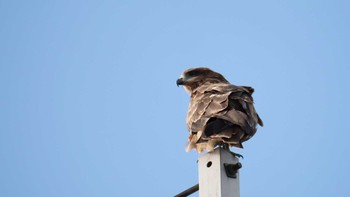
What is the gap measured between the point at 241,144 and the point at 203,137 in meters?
0.51

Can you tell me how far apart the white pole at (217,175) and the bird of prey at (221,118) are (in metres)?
0.77

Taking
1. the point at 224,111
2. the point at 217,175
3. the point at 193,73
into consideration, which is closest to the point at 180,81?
the point at 193,73

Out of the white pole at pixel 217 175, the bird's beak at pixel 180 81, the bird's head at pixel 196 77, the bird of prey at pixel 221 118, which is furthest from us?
the bird's beak at pixel 180 81

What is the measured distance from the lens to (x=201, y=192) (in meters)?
4.60

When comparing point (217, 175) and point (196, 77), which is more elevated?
point (196, 77)

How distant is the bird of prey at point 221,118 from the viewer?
5703 mm

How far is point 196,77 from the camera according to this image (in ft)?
29.3

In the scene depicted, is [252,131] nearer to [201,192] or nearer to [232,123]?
[232,123]

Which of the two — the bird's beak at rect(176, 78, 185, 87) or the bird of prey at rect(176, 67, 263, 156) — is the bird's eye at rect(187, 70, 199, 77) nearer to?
the bird's beak at rect(176, 78, 185, 87)

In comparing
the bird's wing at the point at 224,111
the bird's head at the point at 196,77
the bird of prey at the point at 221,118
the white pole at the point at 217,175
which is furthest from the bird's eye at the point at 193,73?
the white pole at the point at 217,175

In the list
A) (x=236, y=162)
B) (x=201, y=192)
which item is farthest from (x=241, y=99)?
(x=201, y=192)

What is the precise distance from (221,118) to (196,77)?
10.7 ft

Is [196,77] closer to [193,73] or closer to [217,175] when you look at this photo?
[193,73]

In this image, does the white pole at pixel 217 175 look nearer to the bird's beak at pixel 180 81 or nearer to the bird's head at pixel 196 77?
the bird's head at pixel 196 77
